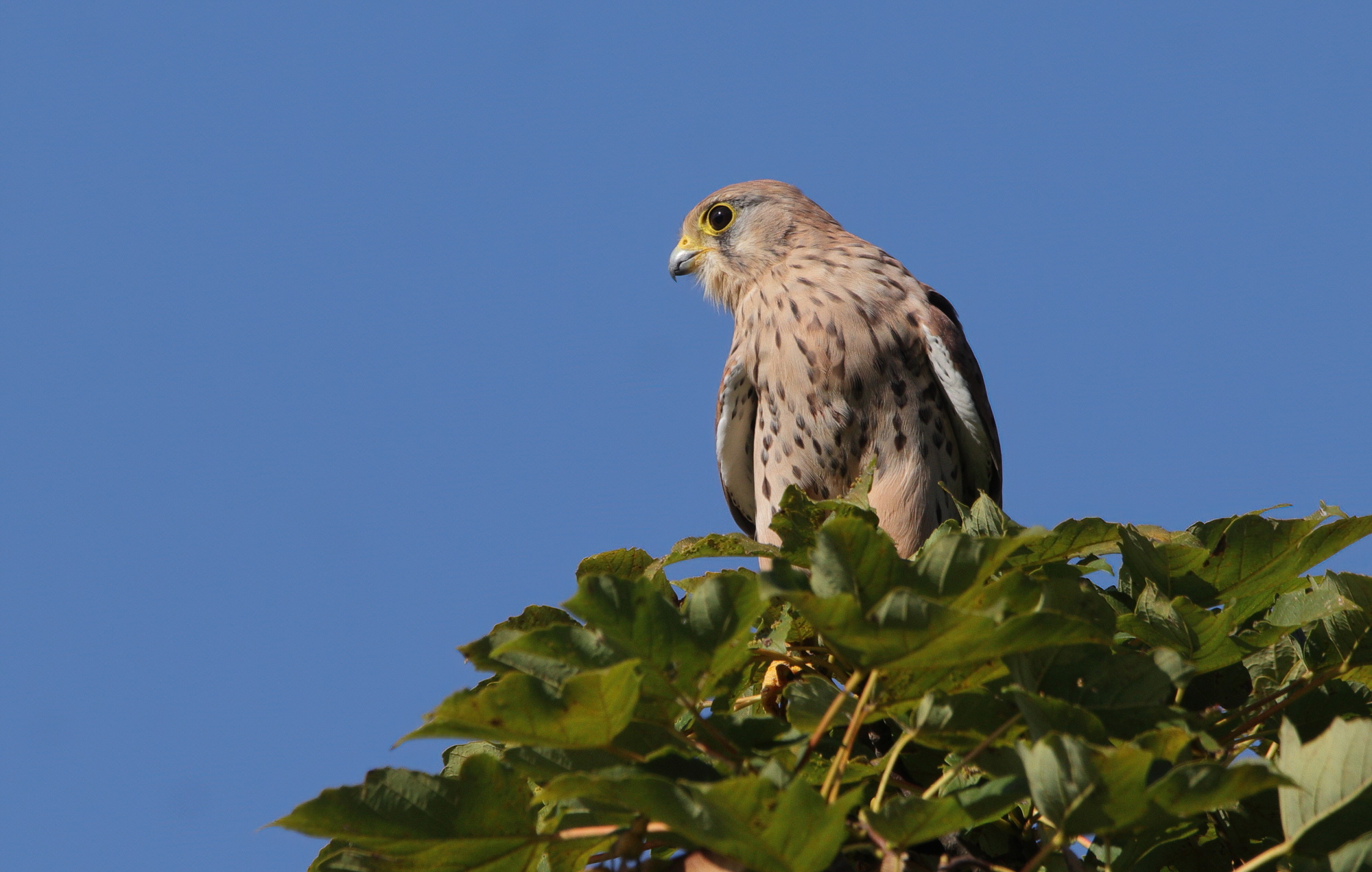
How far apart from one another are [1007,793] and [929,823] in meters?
0.12

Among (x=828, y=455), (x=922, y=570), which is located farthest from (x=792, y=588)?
(x=828, y=455)

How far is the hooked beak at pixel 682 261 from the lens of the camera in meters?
5.90

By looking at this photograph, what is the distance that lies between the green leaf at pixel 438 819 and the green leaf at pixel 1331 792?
919 mm

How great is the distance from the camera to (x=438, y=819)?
1606mm

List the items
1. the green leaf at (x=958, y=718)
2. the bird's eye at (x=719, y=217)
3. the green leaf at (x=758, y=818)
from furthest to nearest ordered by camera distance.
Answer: the bird's eye at (x=719, y=217)
the green leaf at (x=958, y=718)
the green leaf at (x=758, y=818)

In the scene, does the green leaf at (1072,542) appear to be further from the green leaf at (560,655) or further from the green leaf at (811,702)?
the green leaf at (560,655)

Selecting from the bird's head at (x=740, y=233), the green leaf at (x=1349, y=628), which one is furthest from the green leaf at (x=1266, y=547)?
the bird's head at (x=740, y=233)

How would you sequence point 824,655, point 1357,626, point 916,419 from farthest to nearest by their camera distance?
point 916,419 < point 824,655 < point 1357,626

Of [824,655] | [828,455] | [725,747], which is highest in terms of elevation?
[828,455]

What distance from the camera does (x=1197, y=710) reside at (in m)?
1.89

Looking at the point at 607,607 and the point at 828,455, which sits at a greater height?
the point at 828,455

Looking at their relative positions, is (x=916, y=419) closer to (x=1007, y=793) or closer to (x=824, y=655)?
(x=824, y=655)

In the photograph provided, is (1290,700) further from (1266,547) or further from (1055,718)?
(1055,718)

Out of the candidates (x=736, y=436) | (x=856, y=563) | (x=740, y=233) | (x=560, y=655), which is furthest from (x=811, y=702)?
(x=740, y=233)
